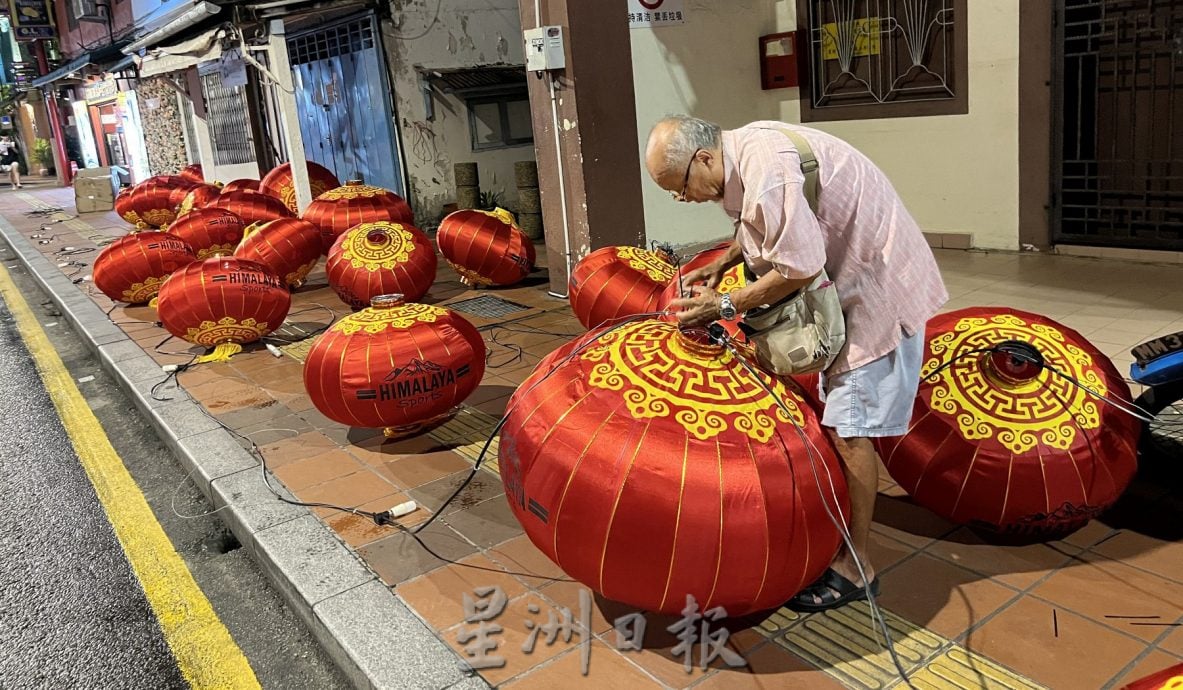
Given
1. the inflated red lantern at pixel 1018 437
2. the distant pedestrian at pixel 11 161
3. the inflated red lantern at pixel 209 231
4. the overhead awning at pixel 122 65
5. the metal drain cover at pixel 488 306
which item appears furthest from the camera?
the distant pedestrian at pixel 11 161

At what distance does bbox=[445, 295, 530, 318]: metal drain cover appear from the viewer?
29.0 feet

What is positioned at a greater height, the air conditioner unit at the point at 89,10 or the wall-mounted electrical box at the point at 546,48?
the air conditioner unit at the point at 89,10

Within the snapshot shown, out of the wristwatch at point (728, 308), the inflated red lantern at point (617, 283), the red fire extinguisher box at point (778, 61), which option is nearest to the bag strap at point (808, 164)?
the wristwatch at point (728, 308)

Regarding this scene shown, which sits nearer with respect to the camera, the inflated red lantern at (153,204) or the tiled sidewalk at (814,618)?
the tiled sidewalk at (814,618)

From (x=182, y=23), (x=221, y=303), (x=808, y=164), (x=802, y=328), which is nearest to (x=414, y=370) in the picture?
(x=802, y=328)

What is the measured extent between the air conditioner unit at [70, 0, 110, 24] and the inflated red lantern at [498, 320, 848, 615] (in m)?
29.5

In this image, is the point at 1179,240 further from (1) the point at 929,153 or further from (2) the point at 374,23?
(2) the point at 374,23

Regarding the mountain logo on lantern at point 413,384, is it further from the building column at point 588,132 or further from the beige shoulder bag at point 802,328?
the building column at point 588,132

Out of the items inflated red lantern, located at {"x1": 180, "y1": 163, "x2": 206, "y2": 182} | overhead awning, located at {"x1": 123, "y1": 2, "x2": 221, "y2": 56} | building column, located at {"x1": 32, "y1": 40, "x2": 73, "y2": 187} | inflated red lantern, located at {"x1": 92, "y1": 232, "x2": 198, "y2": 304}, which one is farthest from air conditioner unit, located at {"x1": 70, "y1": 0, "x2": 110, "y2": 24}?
inflated red lantern, located at {"x1": 92, "y1": 232, "x2": 198, "y2": 304}

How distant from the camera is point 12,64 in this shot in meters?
39.3

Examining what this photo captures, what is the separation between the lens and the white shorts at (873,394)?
3270 millimetres

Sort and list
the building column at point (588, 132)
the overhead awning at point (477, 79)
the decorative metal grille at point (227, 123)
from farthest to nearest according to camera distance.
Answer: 1. the decorative metal grille at point (227, 123)
2. the overhead awning at point (477, 79)
3. the building column at point (588, 132)

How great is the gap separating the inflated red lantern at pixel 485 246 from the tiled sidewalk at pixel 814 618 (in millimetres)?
3369

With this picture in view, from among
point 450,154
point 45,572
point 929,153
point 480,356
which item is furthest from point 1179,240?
point 450,154
